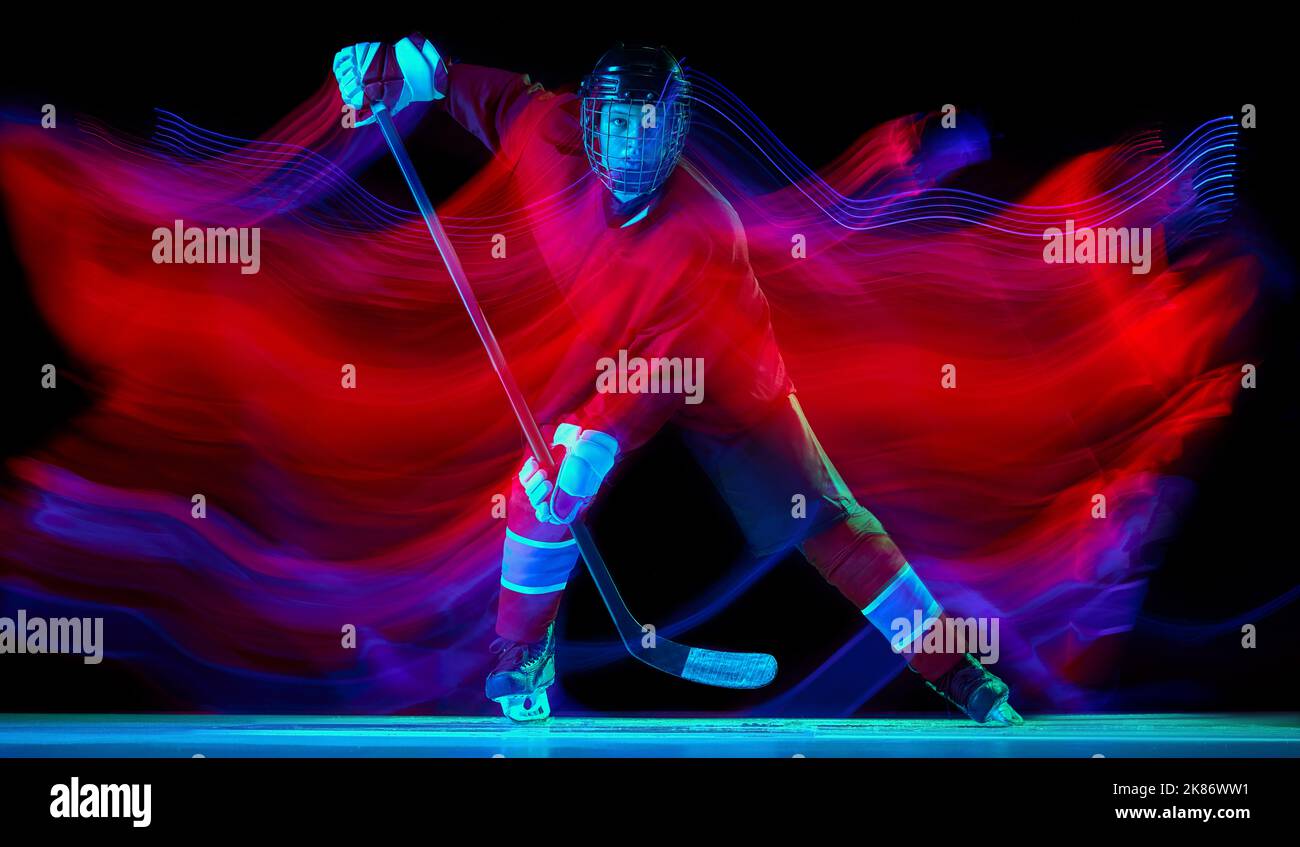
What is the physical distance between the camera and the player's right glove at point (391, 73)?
3.39 meters

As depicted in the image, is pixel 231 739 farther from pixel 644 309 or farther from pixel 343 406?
pixel 644 309

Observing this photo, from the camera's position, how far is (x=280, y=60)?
3.68 m

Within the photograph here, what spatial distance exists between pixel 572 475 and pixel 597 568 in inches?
12.8

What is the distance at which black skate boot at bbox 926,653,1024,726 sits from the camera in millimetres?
3432

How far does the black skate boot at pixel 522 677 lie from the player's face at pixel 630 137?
125 centimetres

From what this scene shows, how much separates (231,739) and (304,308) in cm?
119
